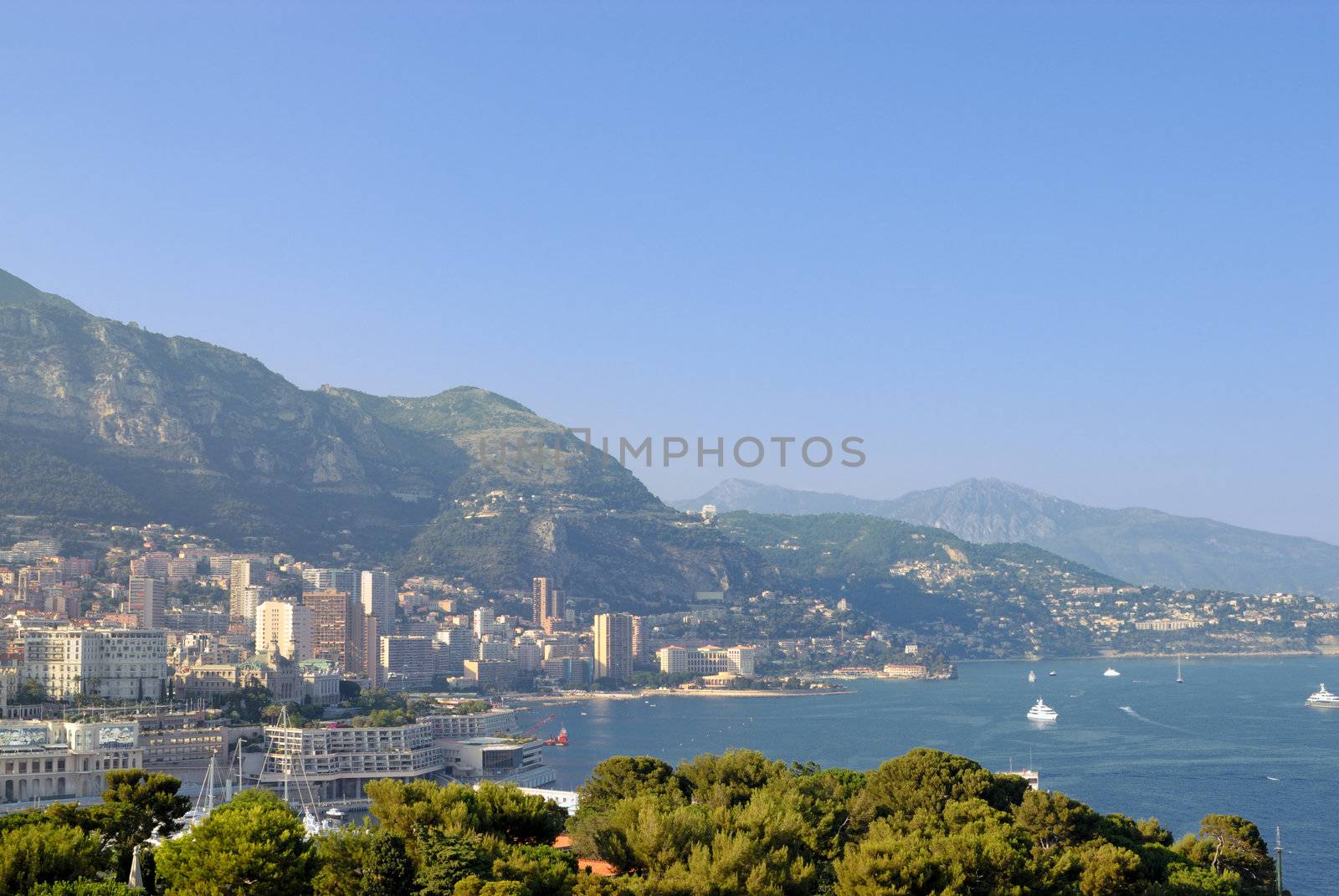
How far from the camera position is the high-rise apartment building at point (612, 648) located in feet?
301

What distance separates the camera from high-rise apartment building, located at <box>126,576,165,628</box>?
72.4 metres

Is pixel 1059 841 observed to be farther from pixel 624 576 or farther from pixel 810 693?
pixel 624 576

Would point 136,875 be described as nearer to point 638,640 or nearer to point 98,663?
point 98,663

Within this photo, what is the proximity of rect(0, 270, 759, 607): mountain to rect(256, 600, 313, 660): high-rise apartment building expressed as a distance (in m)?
24.0

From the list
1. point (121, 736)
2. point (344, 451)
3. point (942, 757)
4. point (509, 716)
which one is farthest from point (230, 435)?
point (942, 757)

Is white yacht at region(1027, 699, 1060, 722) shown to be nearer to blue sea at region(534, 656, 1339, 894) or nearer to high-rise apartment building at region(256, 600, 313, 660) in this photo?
blue sea at region(534, 656, 1339, 894)

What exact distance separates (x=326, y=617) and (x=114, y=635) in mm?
26635

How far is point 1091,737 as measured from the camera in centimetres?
5678

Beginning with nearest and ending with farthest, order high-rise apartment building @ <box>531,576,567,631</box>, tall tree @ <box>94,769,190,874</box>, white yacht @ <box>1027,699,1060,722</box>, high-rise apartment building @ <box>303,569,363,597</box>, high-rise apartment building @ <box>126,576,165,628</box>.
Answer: tall tree @ <box>94,769,190,874</box> → white yacht @ <box>1027,699,1060,722</box> → high-rise apartment building @ <box>126,576,165,628</box> → high-rise apartment building @ <box>303,569,363,597</box> → high-rise apartment building @ <box>531,576,567,631</box>

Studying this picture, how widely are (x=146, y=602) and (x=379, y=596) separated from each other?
19.1 meters

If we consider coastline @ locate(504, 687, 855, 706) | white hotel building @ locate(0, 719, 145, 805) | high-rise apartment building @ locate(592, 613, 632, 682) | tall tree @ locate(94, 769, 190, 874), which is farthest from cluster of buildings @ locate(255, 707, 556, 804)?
high-rise apartment building @ locate(592, 613, 632, 682)

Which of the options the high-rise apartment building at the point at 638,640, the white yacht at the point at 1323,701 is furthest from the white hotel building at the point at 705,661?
the white yacht at the point at 1323,701

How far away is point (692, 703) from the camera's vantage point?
79.6 metres

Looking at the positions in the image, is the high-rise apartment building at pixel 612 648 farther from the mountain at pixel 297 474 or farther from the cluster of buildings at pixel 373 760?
the cluster of buildings at pixel 373 760
